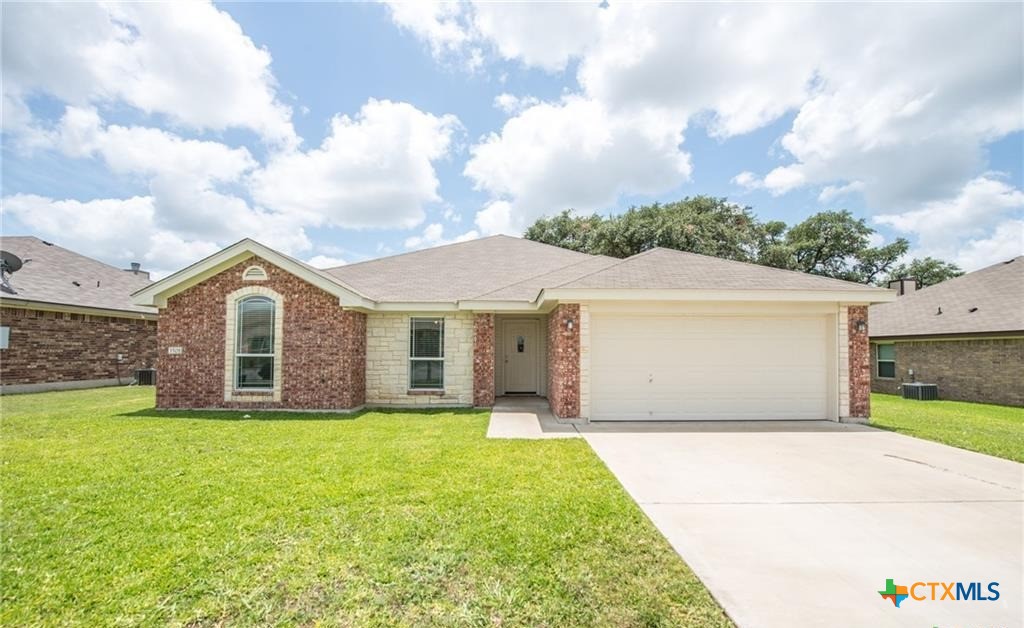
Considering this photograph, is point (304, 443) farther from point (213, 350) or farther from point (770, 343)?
point (770, 343)

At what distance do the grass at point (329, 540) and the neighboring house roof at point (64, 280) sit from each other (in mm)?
10718

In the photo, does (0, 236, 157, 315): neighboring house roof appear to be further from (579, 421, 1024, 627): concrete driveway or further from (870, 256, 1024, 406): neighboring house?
(870, 256, 1024, 406): neighboring house

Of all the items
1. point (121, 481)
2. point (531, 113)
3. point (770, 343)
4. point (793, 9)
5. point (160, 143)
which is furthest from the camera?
point (531, 113)

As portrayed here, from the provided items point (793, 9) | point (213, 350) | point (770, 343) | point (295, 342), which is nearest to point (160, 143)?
point (213, 350)

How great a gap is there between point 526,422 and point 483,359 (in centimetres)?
256

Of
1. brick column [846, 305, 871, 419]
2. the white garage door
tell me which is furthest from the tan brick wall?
the white garage door

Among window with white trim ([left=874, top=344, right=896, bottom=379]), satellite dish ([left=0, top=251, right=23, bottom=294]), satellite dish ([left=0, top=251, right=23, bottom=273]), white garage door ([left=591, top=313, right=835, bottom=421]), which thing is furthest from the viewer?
window with white trim ([left=874, top=344, right=896, bottom=379])

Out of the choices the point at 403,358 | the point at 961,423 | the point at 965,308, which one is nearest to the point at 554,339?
the point at 403,358

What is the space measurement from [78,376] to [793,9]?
22.2 meters

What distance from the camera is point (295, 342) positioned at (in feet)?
34.2

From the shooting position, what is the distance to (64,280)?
1593 centimetres

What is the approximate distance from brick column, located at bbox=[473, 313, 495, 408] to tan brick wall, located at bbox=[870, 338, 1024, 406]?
14.9 meters

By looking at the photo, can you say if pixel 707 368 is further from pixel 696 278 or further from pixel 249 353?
pixel 249 353

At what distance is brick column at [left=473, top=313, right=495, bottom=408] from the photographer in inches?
444
